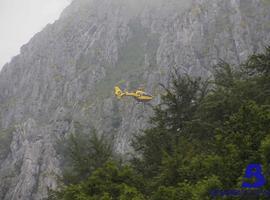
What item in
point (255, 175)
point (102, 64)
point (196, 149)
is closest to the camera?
point (255, 175)

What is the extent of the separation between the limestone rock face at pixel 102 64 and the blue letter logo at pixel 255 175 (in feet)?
194

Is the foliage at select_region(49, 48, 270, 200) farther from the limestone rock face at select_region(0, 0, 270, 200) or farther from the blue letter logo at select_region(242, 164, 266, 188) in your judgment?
the limestone rock face at select_region(0, 0, 270, 200)

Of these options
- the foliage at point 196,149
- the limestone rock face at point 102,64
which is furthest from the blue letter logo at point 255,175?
the limestone rock face at point 102,64

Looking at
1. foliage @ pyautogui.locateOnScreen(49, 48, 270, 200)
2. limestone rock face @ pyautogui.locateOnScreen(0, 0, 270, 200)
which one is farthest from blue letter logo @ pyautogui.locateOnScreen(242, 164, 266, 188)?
limestone rock face @ pyautogui.locateOnScreen(0, 0, 270, 200)

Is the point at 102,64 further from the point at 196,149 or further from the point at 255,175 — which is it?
the point at 255,175

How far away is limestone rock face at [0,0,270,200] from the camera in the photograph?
298 feet

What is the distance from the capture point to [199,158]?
13.5m

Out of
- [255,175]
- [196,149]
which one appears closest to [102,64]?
[196,149]

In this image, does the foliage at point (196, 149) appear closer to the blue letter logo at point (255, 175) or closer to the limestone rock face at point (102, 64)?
the blue letter logo at point (255, 175)

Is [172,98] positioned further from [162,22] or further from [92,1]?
[92,1]

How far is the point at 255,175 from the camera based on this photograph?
1027cm

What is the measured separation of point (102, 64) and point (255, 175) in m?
112

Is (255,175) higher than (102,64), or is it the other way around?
(102,64)

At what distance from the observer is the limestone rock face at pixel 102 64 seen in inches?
3570
